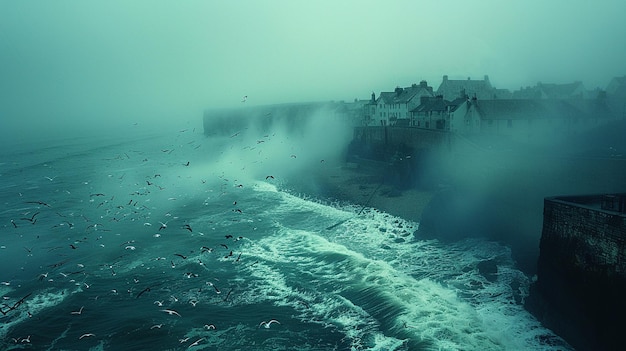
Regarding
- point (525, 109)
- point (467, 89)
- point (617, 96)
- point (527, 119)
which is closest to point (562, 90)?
point (617, 96)

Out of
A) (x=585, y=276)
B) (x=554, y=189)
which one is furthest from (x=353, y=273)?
(x=554, y=189)

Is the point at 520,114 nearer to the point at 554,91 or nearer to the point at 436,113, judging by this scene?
the point at 436,113

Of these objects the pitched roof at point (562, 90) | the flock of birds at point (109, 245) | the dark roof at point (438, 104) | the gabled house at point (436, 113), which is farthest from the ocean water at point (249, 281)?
the pitched roof at point (562, 90)

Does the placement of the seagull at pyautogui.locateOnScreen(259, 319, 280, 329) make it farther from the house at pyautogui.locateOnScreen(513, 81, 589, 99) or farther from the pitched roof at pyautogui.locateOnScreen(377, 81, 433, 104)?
the house at pyautogui.locateOnScreen(513, 81, 589, 99)

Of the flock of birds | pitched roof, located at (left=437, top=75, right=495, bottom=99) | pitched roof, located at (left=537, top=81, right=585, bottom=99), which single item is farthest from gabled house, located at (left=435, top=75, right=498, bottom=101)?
the flock of birds

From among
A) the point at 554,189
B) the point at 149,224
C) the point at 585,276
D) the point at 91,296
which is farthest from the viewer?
the point at 149,224

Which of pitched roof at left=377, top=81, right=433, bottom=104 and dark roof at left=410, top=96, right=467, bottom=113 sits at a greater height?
pitched roof at left=377, top=81, right=433, bottom=104

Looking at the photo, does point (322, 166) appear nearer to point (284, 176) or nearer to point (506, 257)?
point (284, 176)
